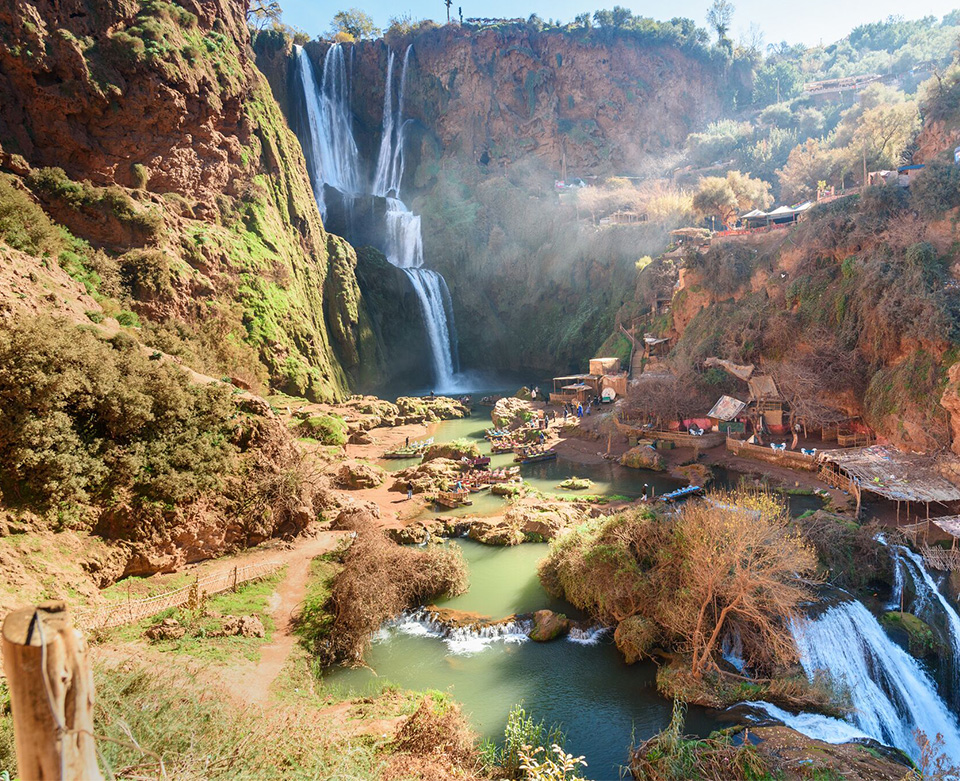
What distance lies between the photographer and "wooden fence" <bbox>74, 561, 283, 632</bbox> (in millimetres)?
13609

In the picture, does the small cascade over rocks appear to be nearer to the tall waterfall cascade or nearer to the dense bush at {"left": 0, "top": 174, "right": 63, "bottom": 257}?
the dense bush at {"left": 0, "top": 174, "right": 63, "bottom": 257}

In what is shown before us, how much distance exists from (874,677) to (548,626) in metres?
8.22

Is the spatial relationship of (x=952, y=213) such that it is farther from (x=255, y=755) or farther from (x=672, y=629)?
(x=255, y=755)

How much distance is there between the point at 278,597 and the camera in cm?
1745

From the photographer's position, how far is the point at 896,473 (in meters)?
22.2

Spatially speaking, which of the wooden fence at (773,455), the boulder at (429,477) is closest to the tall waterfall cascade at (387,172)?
the boulder at (429,477)

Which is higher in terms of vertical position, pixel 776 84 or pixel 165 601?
pixel 776 84

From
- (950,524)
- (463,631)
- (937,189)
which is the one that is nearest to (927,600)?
(950,524)

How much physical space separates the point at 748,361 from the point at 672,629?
24.1 m

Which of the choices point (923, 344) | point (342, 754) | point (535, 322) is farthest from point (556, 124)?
point (342, 754)

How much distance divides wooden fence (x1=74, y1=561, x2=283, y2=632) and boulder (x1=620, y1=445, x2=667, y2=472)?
19953mm

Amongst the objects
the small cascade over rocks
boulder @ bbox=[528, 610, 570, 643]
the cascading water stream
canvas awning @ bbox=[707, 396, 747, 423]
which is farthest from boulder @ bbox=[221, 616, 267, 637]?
the cascading water stream

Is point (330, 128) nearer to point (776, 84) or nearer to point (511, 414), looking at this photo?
point (511, 414)

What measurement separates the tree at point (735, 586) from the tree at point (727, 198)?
138 feet
